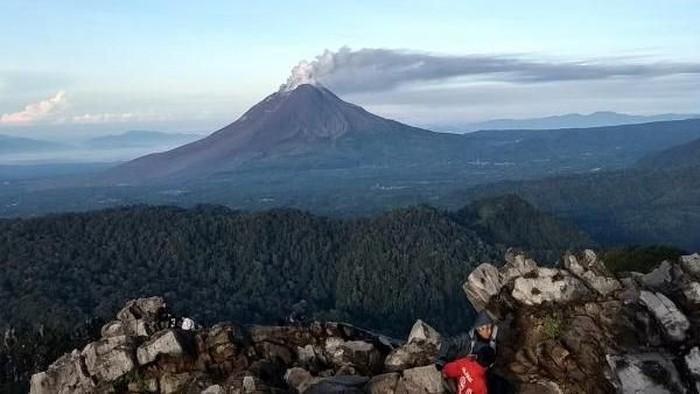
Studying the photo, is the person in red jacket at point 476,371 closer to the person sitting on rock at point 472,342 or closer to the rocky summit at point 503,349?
the person sitting on rock at point 472,342

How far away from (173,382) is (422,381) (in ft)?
28.5

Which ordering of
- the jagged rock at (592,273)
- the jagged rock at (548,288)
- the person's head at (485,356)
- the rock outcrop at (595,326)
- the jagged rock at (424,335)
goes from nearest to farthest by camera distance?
the person's head at (485,356), the rock outcrop at (595,326), the jagged rock at (548,288), the jagged rock at (592,273), the jagged rock at (424,335)

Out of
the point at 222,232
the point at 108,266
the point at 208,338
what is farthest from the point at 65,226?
the point at 208,338

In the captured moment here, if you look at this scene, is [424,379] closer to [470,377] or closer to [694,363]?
[470,377]

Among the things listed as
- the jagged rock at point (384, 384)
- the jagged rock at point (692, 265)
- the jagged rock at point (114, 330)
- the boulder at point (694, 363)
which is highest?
the jagged rock at point (692, 265)

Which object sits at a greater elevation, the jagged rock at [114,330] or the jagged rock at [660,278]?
the jagged rock at [660,278]

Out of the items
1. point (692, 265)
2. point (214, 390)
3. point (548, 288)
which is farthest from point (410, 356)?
point (692, 265)

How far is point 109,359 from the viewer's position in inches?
1053

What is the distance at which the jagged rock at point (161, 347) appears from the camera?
83.3 feet

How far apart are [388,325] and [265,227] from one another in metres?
54.6

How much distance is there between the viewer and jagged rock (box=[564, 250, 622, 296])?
24156 mm

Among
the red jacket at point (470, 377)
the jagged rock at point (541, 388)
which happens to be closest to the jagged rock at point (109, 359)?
the red jacket at point (470, 377)

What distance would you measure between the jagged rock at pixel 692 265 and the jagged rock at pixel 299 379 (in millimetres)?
12824

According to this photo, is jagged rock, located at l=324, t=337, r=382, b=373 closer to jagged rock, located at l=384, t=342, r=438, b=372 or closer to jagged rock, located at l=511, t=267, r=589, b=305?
jagged rock, located at l=384, t=342, r=438, b=372
